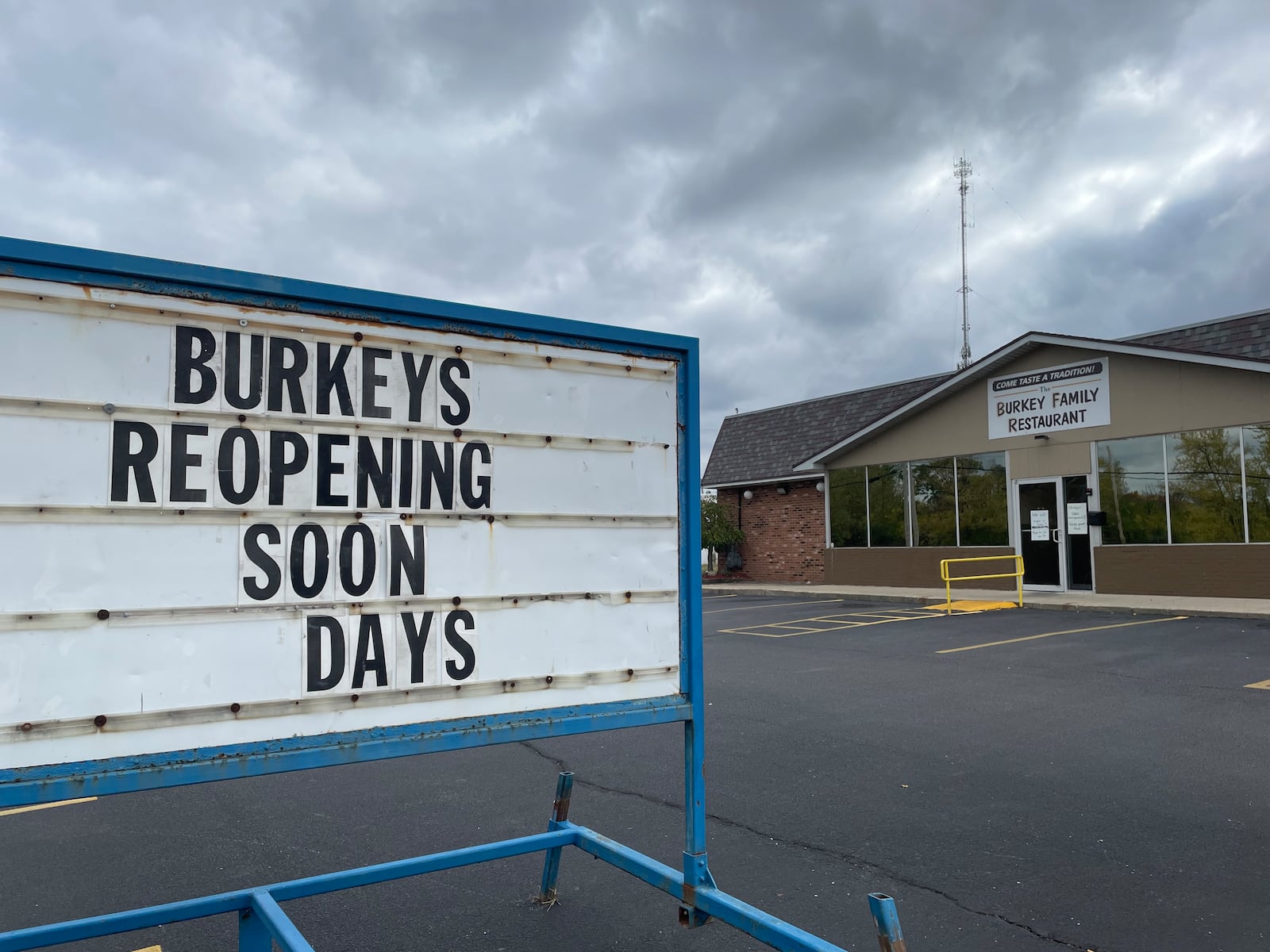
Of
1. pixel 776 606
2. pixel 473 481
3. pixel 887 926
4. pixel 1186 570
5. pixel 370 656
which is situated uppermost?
pixel 473 481

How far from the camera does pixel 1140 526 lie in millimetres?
18906

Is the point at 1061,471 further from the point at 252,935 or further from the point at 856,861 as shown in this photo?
the point at 252,935

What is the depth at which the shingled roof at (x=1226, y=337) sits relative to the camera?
17859mm

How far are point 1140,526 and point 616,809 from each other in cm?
1654

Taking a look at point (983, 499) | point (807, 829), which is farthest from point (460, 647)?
point (983, 499)

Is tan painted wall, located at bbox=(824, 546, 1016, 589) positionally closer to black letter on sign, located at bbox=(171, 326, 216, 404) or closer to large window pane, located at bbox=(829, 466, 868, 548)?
large window pane, located at bbox=(829, 466, 868, 548)

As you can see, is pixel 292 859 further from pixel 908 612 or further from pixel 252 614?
pixel 908 612

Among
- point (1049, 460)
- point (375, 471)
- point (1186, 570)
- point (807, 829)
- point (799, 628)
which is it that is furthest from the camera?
point (1049, 460)

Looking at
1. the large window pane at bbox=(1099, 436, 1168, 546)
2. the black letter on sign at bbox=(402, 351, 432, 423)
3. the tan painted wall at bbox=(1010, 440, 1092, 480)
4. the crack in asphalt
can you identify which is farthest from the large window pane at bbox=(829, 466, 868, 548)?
the black letter on sign at bbox=(402, 351, 432, 423)

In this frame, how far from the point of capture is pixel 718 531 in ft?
92.0

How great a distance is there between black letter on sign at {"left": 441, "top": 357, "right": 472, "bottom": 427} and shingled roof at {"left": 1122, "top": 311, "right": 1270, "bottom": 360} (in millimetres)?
17760

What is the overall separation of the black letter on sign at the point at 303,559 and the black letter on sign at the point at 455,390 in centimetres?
56

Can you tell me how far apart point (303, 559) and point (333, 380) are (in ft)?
1.88

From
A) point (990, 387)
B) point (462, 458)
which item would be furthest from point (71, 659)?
point (990, 387)
